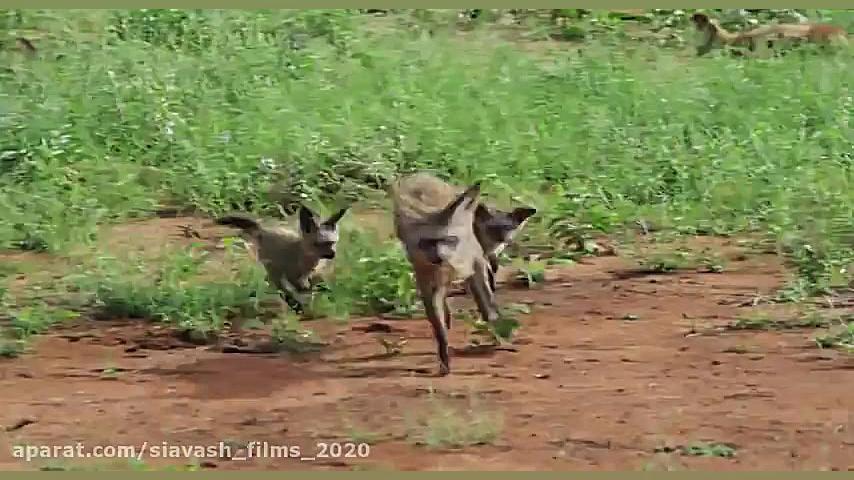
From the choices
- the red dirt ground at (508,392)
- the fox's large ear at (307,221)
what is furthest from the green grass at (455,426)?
the fox's large ear at (307,221)

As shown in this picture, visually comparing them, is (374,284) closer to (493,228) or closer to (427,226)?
(493,228)

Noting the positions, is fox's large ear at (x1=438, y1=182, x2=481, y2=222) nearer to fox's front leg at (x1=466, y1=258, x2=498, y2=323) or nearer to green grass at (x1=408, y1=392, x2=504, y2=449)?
fox's front leg at (x1=466, y1=258, x2=498, y2=323)

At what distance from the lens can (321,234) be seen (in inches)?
332

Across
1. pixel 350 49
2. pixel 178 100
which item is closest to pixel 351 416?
pixel 178 100

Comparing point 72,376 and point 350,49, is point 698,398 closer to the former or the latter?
point 72,376

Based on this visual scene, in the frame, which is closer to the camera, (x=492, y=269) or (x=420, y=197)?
(x=420, y=197)

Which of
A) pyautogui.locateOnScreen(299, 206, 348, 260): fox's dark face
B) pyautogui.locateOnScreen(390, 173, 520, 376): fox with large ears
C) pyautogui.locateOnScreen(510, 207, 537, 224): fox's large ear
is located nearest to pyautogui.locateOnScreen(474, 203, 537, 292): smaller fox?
pyautogui.locateOnScreen(510, 207, 537, 224): fox's large ear

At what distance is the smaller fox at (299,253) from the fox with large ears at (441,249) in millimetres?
573

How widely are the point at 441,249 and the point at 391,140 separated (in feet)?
11.3

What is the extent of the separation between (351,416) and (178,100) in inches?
220

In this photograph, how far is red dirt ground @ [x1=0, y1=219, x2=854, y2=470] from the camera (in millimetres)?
6133

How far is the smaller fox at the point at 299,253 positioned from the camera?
8430 mm

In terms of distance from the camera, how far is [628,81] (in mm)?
12211

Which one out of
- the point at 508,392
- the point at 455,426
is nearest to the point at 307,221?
the point at 508,392
